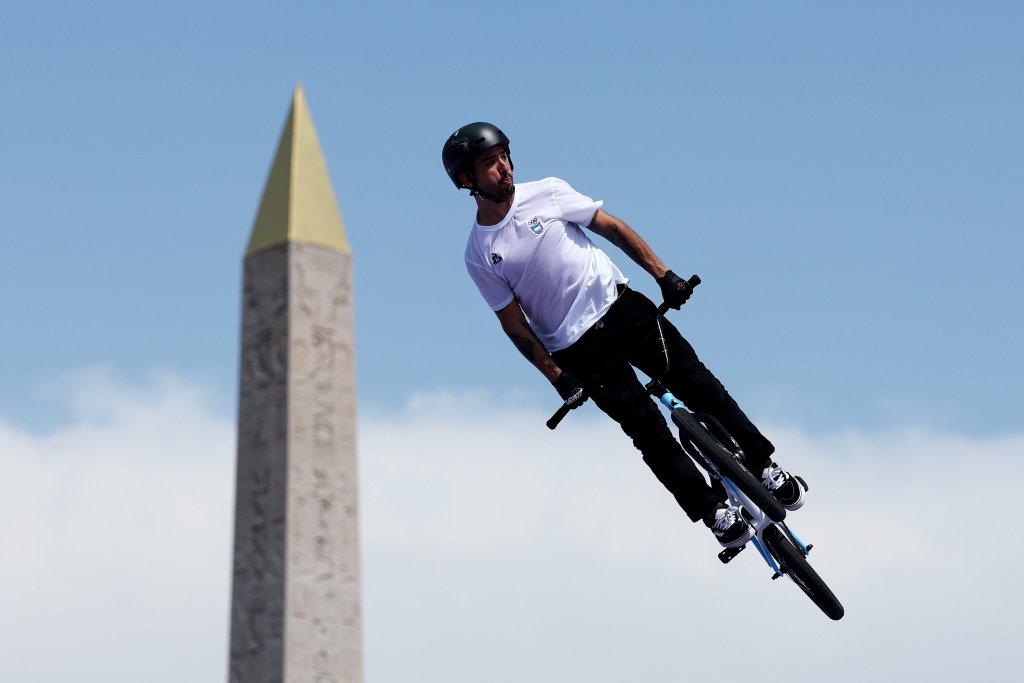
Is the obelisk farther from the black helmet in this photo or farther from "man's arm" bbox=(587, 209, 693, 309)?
"man's arm" bbox=(587, 209, 693, 309)

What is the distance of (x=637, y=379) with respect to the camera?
63.7 feet

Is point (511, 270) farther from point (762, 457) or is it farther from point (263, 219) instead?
point (263, 219)

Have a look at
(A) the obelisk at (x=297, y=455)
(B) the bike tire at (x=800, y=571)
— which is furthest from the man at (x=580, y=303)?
(A) the obelisk at (x=297, y=455)

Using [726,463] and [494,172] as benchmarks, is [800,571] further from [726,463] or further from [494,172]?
[494,172]

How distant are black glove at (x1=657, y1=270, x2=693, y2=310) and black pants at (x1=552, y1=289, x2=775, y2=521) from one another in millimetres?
313

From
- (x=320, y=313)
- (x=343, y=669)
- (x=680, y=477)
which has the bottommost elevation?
(x=343, y=669)

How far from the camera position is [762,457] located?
19.6 meters

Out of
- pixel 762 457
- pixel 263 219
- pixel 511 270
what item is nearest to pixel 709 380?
pixel 762 457

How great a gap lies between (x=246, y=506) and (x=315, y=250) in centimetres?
171

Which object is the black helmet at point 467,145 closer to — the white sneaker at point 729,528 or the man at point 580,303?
the man at point 580,303

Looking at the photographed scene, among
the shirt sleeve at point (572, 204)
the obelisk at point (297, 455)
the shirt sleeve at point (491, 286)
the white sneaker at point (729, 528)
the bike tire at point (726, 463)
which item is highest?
the shirt sleeve at point (572, 204)

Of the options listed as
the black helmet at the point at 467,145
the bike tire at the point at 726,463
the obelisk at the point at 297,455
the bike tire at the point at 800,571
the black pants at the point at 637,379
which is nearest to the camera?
the obelisk at the point at 297,455

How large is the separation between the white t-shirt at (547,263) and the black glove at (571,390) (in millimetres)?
Result: 346

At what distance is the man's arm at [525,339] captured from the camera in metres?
19.1
